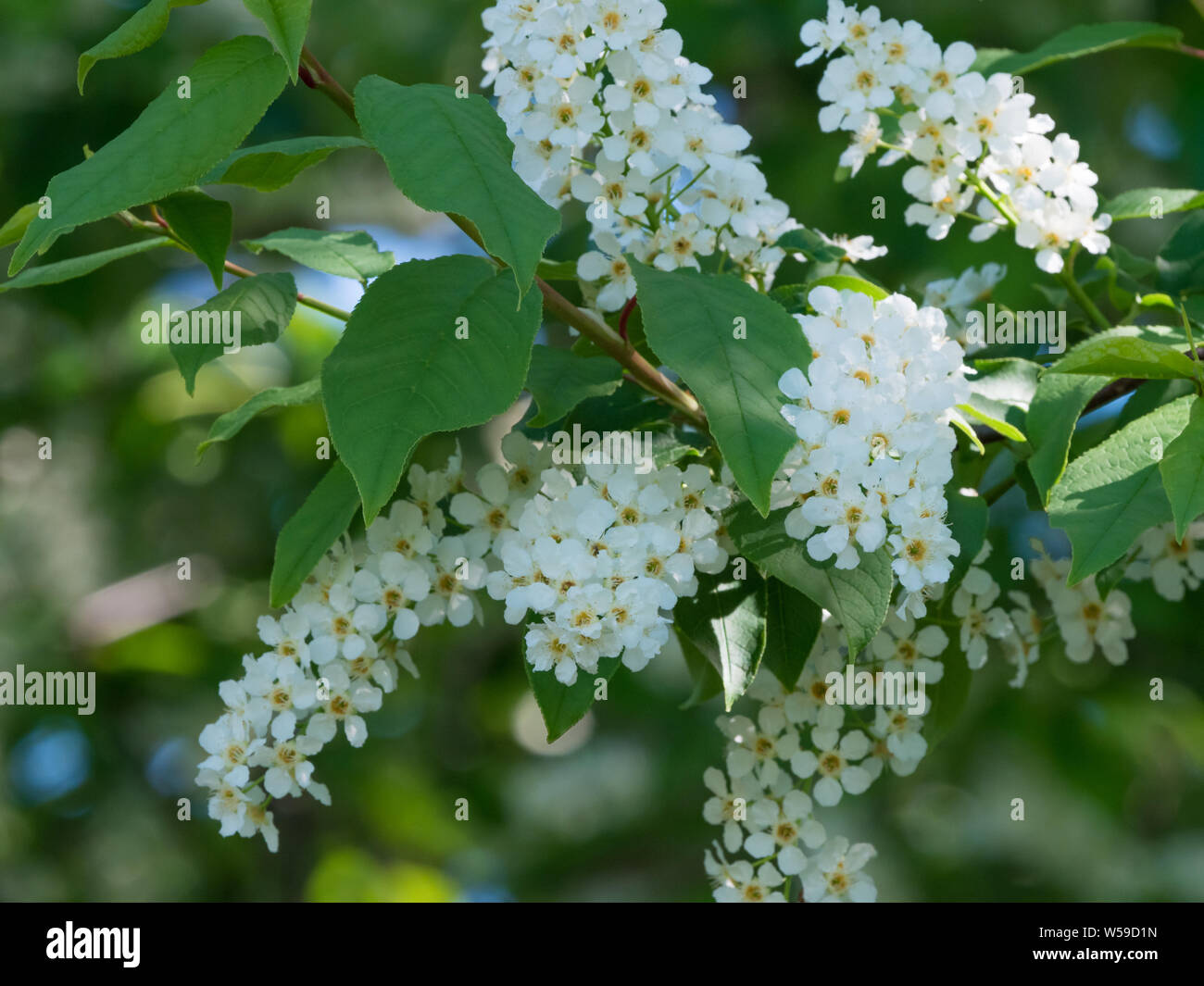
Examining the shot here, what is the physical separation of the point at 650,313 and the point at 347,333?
0.53ft

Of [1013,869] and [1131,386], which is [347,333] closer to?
[1131,386]

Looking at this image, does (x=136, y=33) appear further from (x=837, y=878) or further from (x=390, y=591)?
(x=837, y=878)

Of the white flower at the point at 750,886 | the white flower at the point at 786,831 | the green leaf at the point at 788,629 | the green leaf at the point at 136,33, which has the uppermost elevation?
the green leaf at the point at 136,33

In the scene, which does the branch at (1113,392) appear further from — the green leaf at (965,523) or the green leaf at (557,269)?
the green leaf at (557,269)

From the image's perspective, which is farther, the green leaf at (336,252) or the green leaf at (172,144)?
the green leaf at (336,252)

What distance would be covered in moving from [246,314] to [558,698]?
325 millimetres

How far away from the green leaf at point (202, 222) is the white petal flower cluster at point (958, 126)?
0.41 meters

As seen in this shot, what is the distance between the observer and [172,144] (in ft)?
2.06

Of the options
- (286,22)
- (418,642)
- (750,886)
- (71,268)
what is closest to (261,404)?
(71,268)

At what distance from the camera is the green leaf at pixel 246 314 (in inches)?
30.1

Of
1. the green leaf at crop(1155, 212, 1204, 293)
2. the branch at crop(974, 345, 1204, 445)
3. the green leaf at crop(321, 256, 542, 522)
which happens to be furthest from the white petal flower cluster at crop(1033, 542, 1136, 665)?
the green leaf at crop(321, 256, 542, 522)

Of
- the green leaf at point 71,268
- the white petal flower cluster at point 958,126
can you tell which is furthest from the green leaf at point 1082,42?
the green leaf at point 71,268

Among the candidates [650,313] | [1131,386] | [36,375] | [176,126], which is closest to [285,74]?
[176,126]

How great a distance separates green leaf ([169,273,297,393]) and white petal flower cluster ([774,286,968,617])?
35cm
